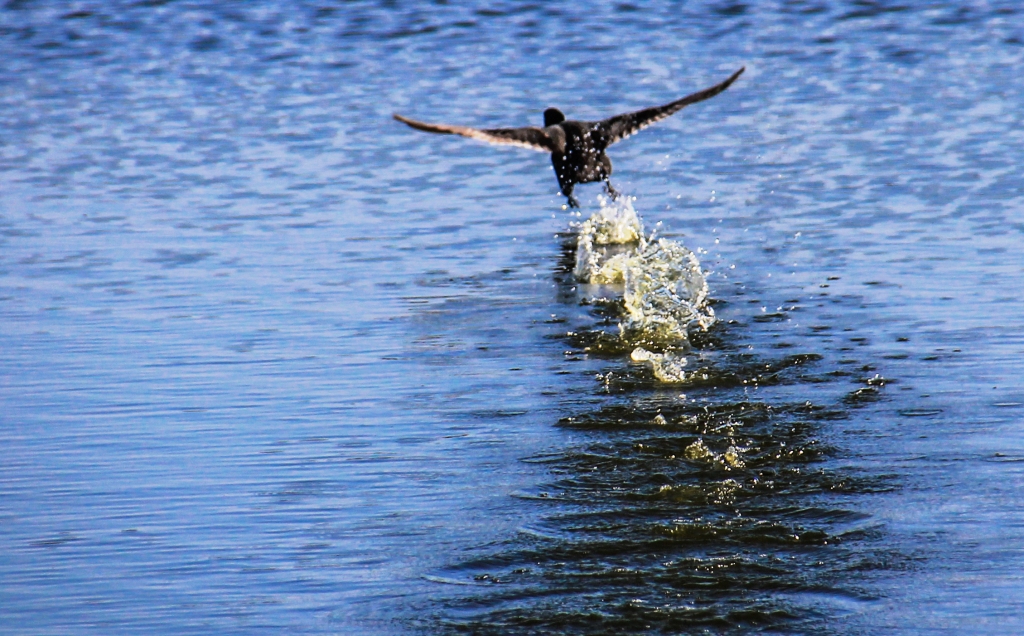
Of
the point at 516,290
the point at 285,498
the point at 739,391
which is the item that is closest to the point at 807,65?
the point at 516,290

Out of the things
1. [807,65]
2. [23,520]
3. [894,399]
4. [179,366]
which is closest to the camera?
[23,520]

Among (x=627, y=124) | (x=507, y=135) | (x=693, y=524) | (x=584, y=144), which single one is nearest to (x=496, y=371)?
(x=507, y=135)

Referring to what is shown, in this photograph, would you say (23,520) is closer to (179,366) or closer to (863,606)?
(179,366)

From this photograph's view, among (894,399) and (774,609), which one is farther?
(894,399)

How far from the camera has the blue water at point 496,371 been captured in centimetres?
628

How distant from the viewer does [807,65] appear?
20.6 metres

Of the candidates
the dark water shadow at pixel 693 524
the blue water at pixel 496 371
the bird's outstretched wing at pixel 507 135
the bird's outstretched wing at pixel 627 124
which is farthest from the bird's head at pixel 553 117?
the dark water shadow at pixel 693 524

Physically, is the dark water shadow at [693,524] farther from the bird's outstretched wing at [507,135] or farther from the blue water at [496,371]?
the bird's outstretched wing at [507,135]

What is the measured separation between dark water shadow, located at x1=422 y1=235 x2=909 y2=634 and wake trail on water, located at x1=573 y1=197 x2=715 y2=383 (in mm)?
728

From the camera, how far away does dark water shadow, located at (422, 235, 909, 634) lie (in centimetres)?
596

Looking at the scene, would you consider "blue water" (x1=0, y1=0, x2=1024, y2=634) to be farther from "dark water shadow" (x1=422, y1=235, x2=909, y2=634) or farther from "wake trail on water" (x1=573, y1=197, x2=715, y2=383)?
"wake trail on water" (x1=573, y1=197, x2=715, y2=383)

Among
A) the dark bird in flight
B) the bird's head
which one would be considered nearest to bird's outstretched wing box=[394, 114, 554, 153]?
the dark bird in flight

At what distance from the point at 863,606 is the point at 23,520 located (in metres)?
3.72

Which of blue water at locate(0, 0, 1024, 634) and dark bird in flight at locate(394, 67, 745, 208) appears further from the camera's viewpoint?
dark bird in flight at locate(394, 67, 745, 208)
